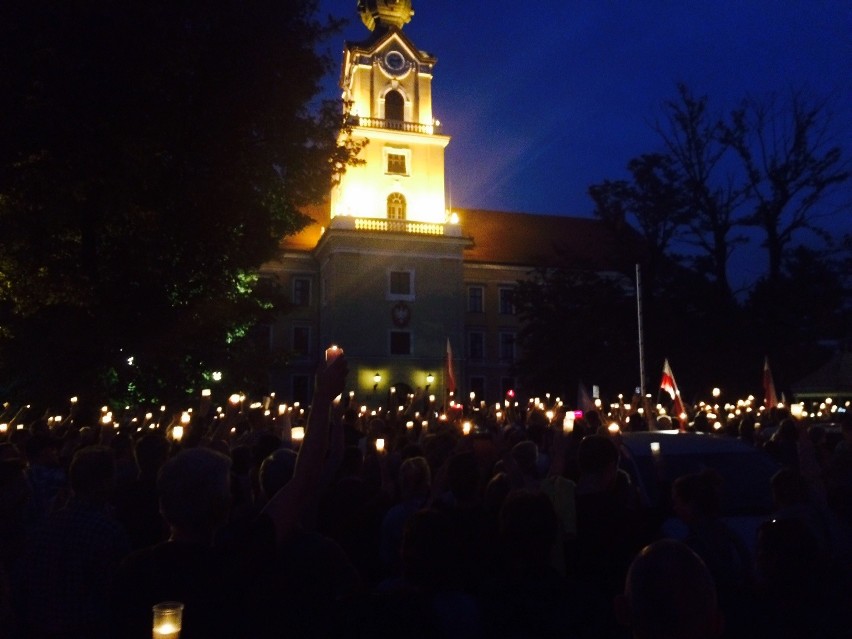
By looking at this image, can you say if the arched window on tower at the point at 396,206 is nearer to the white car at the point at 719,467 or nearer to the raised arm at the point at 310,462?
the white car at the point at 719,467

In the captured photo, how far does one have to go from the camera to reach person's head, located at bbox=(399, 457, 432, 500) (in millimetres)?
5180

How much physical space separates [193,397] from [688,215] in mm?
24736

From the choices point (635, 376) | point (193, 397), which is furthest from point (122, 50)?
point (635, 376)

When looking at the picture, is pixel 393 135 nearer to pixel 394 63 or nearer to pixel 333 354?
pixel 394 63

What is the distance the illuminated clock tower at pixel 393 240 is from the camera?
4459cm

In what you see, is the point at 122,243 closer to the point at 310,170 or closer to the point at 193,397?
the point at 310,170

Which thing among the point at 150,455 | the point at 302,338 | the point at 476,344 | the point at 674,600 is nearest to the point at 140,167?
the point at 150,455

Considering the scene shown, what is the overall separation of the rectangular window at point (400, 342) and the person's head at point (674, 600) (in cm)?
4292

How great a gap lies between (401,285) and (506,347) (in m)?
12.6

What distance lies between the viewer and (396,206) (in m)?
46.8

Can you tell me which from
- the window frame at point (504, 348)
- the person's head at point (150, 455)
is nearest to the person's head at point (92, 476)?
the person's head at point (150, 455)

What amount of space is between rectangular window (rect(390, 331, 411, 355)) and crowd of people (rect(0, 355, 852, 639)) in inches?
1549

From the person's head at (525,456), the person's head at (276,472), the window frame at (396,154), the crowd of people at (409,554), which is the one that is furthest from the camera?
the window frame at (396,154)

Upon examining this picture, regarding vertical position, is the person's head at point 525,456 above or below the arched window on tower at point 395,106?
below
